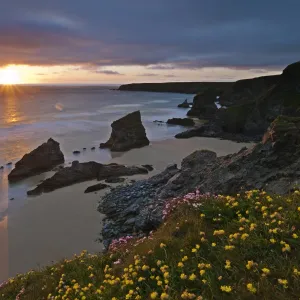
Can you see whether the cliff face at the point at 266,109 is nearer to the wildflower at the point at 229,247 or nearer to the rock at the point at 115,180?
the rock at the point at 115,180

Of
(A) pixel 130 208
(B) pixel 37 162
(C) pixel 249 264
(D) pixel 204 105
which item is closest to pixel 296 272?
(C) pixel 249 264

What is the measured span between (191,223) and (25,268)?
953 centimetres

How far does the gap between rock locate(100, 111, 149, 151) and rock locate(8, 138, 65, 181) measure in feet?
26.3

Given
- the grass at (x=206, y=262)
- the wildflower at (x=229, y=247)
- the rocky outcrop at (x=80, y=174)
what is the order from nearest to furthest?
the grass at (x=206, y=262) → the wildflower at (x=229, y=247) → the rocky outcrop at (x=80, y=174)

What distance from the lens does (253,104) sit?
168 ft

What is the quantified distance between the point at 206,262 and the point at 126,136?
33.9 meters

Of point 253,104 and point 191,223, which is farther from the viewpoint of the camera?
point 253,104

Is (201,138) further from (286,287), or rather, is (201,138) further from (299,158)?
(286,287)

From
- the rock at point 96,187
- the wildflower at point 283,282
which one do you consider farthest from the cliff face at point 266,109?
the wildflower at point 283,282

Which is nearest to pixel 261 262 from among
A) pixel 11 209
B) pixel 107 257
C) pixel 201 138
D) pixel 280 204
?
pixel 280 204

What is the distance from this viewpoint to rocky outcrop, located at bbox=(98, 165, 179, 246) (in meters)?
14.0

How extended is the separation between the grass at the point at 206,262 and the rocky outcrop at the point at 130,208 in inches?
201

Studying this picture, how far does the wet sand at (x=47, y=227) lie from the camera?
46.0 ft

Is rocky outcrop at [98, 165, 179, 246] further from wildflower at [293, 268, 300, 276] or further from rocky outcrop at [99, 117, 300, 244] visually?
wildflower at [293, 268, 300, 276]
